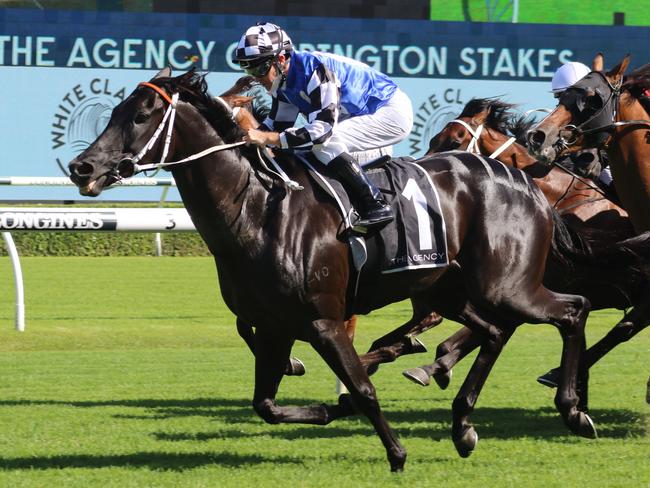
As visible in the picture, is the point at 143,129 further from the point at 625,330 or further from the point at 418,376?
the point at 625,330

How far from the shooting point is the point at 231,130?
4773 mm

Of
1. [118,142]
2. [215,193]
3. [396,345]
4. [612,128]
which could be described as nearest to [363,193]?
[215,193]

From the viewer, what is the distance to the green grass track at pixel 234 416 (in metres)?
4.68

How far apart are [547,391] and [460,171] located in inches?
85.5

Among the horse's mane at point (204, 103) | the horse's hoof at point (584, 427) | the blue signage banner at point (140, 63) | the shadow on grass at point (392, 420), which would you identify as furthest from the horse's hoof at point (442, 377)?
the blue signage banner at point (140, 63)

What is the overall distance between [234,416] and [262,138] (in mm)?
1989

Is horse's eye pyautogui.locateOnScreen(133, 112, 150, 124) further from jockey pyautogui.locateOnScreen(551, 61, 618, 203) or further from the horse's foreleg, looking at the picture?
jockey pyautogui.locateOnScreen(551, 61, 618, 203)

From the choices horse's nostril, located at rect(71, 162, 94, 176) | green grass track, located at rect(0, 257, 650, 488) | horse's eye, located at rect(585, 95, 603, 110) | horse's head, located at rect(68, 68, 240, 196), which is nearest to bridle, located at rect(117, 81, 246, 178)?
horse's head, located at rect(68, 68, 240, 196)

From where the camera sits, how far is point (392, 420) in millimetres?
6074

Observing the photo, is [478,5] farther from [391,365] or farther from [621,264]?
[621,264]

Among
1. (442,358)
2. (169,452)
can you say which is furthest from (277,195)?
(442,358)

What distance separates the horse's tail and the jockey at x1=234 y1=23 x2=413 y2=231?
38.9 inches

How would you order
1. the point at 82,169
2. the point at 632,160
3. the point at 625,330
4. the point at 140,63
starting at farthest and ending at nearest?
the point at 140,63
the point at 625,330
the point at 632,160
the point at 82,169

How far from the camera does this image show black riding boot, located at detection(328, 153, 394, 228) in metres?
4.79
